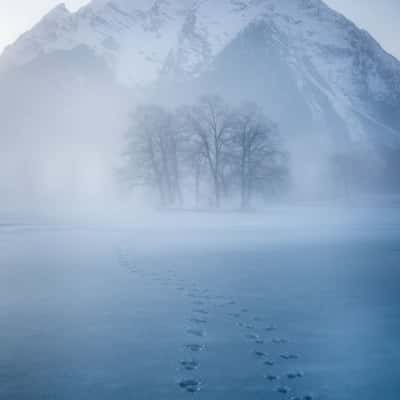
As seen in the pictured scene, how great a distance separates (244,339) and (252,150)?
99.6 feet

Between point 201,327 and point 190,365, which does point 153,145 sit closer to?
point 201,327

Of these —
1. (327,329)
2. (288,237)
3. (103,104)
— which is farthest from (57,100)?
(327,329)

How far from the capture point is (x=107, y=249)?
677 inches

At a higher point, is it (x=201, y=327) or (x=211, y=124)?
(x=211, y=124)

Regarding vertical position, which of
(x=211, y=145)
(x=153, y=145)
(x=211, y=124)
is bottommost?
(x=211, y=145)

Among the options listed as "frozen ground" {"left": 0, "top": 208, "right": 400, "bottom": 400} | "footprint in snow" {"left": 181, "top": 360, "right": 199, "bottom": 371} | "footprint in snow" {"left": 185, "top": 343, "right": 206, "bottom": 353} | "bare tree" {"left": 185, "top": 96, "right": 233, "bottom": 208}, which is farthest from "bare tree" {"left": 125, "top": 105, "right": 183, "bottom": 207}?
"footprint in snow" {"left": 181, "top": 360, "right": 199, "bottom": 371}

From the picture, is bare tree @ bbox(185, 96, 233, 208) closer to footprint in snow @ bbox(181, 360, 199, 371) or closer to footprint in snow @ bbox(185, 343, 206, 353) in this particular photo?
footprint in snow @ bbox(185, 343, 206, 353)

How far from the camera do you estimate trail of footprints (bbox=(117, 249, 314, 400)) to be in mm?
4746

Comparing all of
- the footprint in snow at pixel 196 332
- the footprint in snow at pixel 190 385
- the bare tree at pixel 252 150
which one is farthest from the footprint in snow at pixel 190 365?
the bare tree at pixel 252 150

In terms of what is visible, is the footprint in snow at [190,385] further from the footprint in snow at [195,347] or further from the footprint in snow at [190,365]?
the footprint in snow at [195,347]

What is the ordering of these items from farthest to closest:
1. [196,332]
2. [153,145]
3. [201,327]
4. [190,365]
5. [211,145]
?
[153,145] → [211,145] → [201,327] → [196,332] → [190,365]

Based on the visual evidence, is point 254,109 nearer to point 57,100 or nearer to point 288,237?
point 288,237

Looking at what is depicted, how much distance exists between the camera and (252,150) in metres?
35.6

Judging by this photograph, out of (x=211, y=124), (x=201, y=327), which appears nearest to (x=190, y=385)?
(x=201, y=327)
